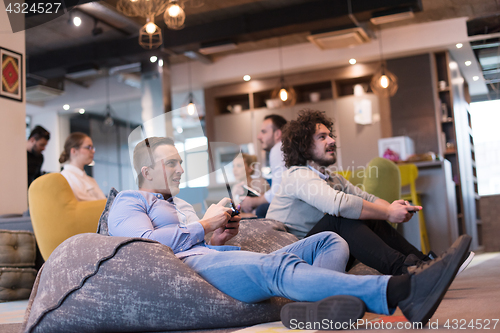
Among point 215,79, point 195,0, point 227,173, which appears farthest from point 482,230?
point 227,173

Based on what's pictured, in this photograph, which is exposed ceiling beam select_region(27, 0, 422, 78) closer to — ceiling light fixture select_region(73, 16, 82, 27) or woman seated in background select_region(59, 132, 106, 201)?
ceiling light fixture select_region(73, 16, 82, 27)

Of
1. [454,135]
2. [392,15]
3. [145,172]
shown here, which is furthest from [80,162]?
[454,135]

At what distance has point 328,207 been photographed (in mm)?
2205

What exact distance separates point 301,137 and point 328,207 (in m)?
0.47

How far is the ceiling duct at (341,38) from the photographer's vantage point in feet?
20.4

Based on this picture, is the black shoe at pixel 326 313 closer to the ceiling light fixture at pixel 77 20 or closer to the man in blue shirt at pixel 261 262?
the man in blue shirt at pixel 261 262

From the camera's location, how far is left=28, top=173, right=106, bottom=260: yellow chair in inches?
115

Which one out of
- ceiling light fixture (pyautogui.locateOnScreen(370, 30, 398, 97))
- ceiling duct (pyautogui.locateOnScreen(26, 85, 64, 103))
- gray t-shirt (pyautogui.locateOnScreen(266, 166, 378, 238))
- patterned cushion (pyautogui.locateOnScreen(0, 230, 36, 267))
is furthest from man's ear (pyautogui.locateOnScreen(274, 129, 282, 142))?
ceiling duct (pyautogui.locateOnScreen(26, 85, 64, 103))

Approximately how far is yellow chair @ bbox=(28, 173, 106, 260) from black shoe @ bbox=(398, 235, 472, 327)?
2.20 meters

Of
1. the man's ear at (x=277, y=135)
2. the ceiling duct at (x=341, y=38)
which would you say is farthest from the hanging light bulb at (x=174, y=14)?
the ceiling duct at (x=341, y=38)

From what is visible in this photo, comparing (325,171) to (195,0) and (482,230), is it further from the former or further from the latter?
(482,230)

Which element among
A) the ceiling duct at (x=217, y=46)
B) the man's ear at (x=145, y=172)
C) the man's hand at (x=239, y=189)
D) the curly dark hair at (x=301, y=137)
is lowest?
the man's hand at (x=239, y=189)

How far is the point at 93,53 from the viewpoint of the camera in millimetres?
7066

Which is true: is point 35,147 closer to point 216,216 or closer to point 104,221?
point 104,221
